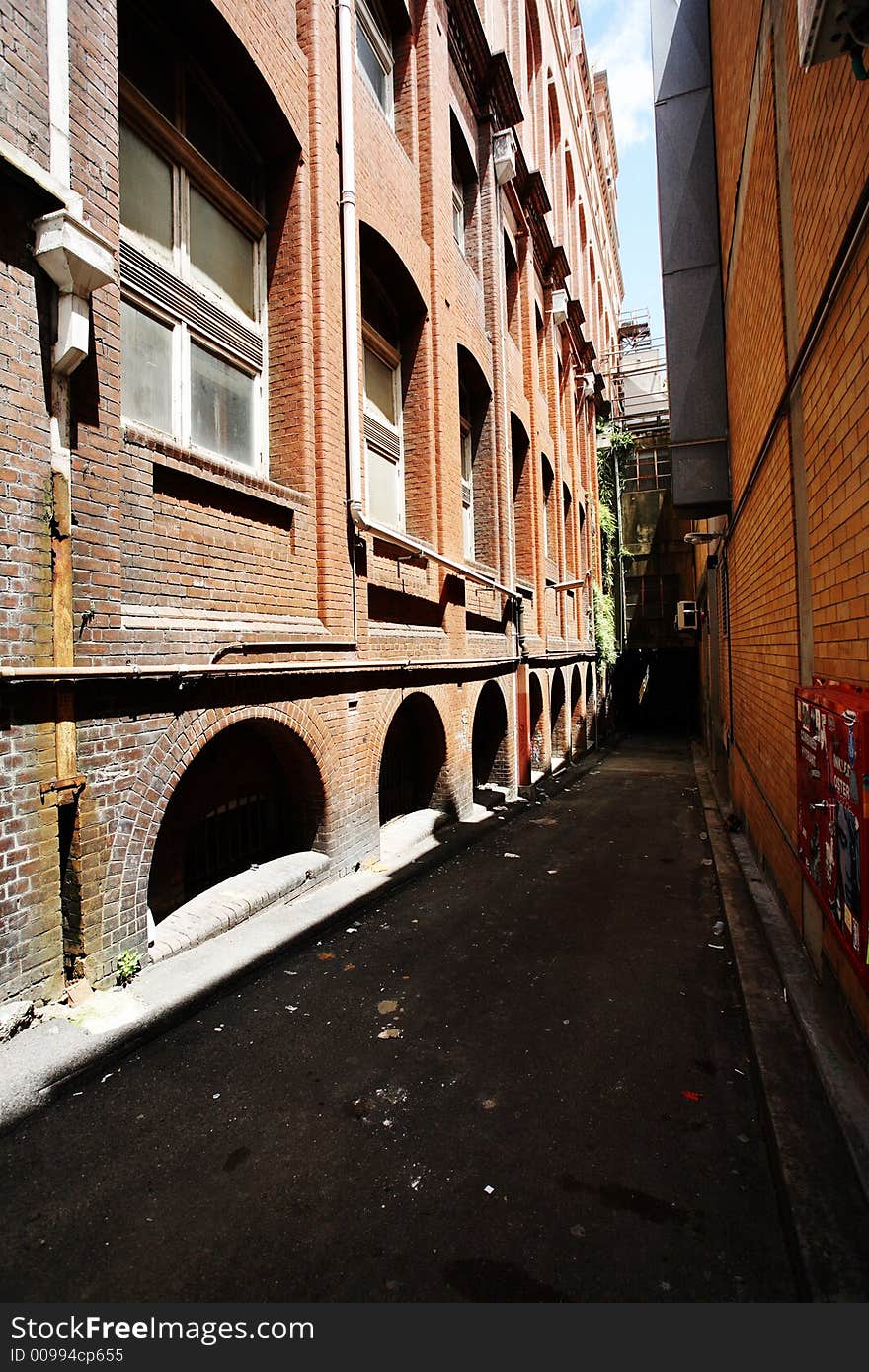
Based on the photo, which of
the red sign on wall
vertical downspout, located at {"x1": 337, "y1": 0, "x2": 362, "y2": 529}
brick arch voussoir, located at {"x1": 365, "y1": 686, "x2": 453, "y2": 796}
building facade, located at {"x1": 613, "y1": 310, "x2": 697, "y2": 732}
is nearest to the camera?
the red sign on wall

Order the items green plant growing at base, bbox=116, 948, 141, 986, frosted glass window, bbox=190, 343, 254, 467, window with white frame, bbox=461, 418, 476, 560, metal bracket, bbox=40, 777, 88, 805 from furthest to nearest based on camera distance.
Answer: window with white frame, bbox=461, 418, 476, 560
frosted glass window, bbox=190, 343, 254, 467
green plant growing at base, bbox=116, 948, 141, 986
metal bracket, bbox=40, 777, 88, 805

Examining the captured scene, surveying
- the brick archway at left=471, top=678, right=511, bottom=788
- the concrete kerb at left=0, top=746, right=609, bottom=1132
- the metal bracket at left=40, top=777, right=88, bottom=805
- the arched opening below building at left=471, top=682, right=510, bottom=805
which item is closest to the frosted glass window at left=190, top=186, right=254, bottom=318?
the metal bracket at left=40, top=777, right=88, bottom=805

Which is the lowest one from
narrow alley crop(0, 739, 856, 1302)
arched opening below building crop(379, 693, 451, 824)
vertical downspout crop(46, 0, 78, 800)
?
narrow alley crop(0, 739, 856, 1302)

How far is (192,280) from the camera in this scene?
16.6ft

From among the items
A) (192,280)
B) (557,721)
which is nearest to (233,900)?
(192,280)

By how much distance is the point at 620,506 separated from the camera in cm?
2794

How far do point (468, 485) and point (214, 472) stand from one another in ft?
23.0

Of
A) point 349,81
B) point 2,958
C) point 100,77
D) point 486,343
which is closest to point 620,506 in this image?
point 486,343

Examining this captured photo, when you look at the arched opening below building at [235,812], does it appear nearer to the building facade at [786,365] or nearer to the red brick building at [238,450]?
the red brick building at [238,450]

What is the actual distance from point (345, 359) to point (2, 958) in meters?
5.50

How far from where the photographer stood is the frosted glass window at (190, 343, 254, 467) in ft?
16.9

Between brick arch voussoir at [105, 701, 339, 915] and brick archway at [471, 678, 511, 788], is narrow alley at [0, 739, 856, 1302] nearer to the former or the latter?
brick arch voussoir at [105, 701, 339, 915]

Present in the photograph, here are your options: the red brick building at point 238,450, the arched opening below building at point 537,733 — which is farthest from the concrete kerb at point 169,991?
the arched opening below building at point 537,733

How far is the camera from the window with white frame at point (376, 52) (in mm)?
7691
